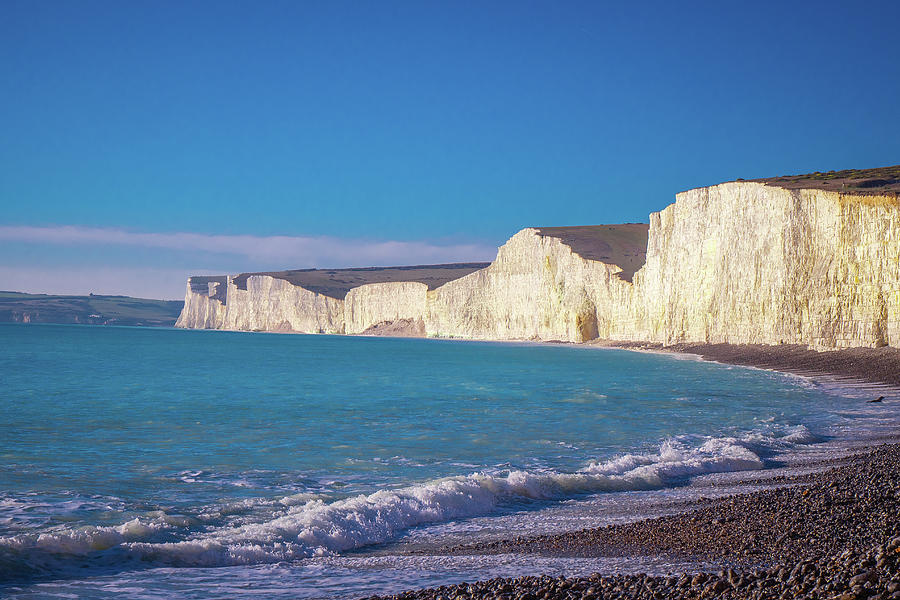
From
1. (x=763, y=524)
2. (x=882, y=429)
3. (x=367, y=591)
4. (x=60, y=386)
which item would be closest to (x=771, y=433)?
(x=882, y=429)

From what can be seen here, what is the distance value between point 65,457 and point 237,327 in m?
125

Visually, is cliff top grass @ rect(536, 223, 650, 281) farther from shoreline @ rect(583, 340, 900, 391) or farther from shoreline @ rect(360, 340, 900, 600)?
shoreline @ rect(360, 340, 900, 600)

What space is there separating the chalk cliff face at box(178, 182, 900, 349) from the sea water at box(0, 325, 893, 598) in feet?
34.5

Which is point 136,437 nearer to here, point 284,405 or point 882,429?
point 284,405

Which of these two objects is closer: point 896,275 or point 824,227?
point 896,275

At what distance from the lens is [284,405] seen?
19.6 metres

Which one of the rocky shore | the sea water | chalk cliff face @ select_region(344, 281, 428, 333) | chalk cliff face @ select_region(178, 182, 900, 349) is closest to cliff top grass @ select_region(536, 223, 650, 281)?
chalk cliff face @ select_region(178, 182, 900, 349)

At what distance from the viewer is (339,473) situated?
998 cm

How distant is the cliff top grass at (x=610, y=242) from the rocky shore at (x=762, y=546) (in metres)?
62.6

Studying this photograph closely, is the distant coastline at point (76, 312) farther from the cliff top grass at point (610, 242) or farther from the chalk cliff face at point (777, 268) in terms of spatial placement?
the chalk cliff face at point (777, 268)

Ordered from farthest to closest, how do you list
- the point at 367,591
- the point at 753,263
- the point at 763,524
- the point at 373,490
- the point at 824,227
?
the point at 753,263, the point at 824,227, the point at 373,490, the point at 763,524, the point at 367,591

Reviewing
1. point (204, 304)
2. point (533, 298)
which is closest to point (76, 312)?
point (204, 304)

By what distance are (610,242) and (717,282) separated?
39657mm

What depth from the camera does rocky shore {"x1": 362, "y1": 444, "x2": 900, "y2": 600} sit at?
13.6 ft
